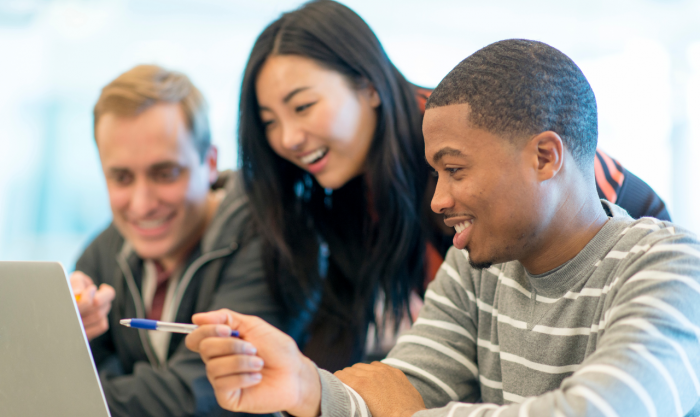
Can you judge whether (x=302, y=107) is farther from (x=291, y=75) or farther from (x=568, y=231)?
(x=568, y=231)

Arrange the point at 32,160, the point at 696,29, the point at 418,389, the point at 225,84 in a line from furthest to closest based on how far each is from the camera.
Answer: the point at 32,160, the point at 225,84, the point at 696,29, the point at 418,389

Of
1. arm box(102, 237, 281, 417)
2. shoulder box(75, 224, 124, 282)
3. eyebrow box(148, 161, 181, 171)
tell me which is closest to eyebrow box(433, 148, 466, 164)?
arm box(102, 237, 281, 417)

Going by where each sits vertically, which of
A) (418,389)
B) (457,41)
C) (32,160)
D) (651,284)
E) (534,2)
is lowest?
(32,160)

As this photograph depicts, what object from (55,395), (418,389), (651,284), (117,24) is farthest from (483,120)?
(117,24)

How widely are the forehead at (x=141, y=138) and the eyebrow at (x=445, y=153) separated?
0.90 metres

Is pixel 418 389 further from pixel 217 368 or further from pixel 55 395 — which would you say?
pixel 55 395

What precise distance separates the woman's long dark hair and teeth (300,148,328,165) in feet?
0.36

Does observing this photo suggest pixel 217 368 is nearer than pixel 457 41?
Yes

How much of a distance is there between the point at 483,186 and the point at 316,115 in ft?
2.16

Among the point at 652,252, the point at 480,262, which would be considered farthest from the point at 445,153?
the point at 652,252

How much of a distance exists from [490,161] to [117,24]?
3.06m

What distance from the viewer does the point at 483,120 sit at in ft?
2.32

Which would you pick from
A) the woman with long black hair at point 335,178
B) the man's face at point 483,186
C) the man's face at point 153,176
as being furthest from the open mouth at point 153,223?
the man's face at point 483,186

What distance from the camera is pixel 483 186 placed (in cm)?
71
